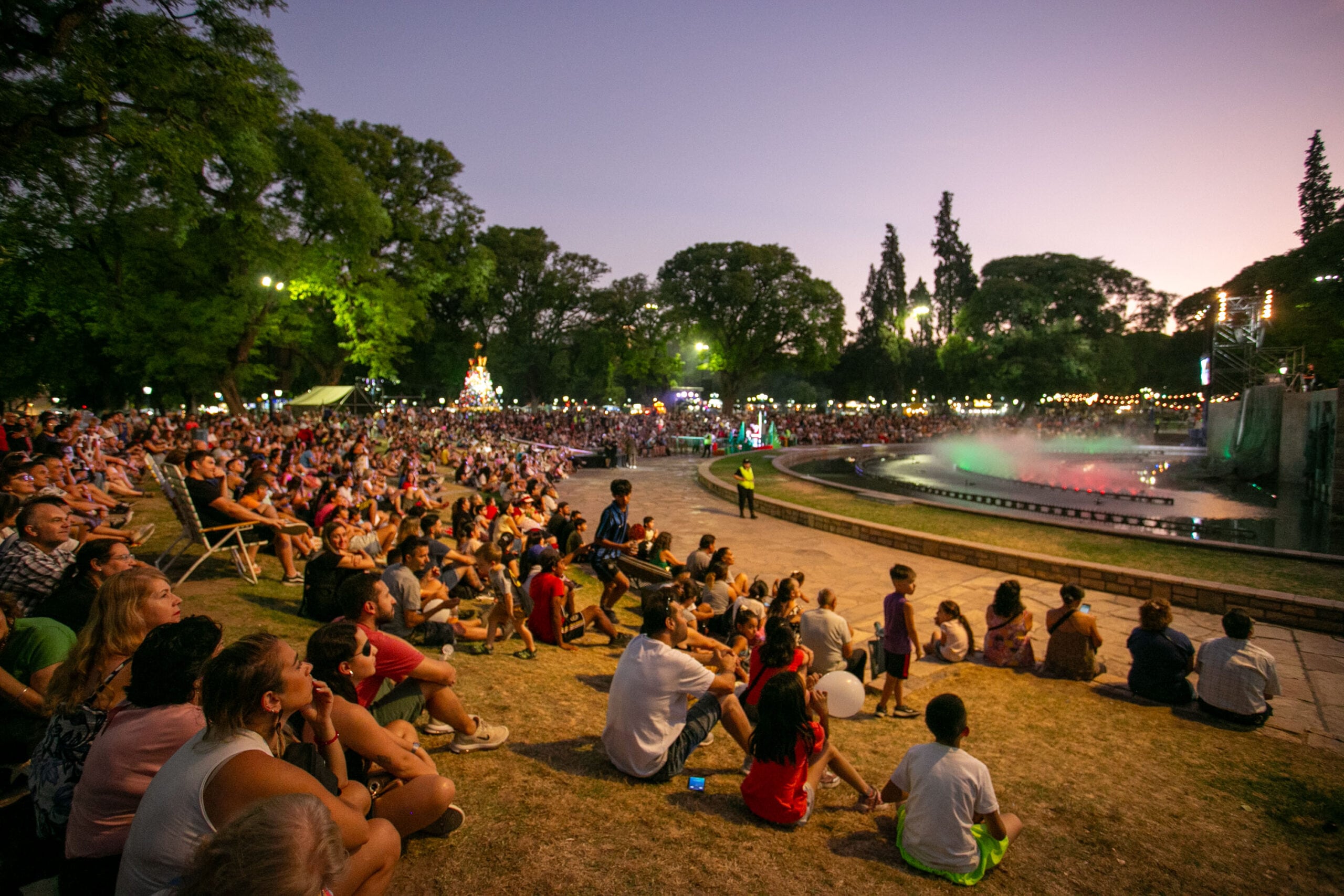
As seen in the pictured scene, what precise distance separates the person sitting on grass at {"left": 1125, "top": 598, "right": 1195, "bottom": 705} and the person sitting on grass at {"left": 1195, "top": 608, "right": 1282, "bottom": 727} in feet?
0.75

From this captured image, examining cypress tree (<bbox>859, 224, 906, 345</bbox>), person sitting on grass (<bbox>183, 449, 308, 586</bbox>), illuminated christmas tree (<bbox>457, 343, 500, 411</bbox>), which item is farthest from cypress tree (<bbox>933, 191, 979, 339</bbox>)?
person sitting on grass (<bbox>183, 449, 308, 586</bbox>)

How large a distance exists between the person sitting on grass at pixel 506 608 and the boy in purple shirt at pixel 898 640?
3.40 meters

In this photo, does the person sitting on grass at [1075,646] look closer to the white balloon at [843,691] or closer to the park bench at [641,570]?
the white balloon at [843,691]

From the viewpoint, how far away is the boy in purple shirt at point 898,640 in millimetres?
5641

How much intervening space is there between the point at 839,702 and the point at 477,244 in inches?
1505

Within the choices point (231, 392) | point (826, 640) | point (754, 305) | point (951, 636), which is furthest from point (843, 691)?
point (754, 305)

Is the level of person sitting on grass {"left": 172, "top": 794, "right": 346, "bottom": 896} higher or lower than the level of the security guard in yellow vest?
higher

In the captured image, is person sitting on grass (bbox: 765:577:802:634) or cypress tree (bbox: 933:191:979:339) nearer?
person sitting on grass (bbox: 765:577:802:634)

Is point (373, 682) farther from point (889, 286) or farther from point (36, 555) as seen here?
point (889, 286)

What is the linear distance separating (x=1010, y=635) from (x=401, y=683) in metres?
6.02

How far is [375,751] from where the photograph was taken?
3098 mm

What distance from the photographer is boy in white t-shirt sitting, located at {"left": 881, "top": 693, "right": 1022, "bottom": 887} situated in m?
3.28

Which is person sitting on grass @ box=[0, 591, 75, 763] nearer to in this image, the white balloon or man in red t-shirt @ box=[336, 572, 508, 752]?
man in red t-shirt @ box=[336, 572, 508, 752]

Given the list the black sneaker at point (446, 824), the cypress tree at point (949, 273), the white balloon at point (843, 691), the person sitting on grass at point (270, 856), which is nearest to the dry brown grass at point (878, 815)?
the black sneaker at point (446, 824)
